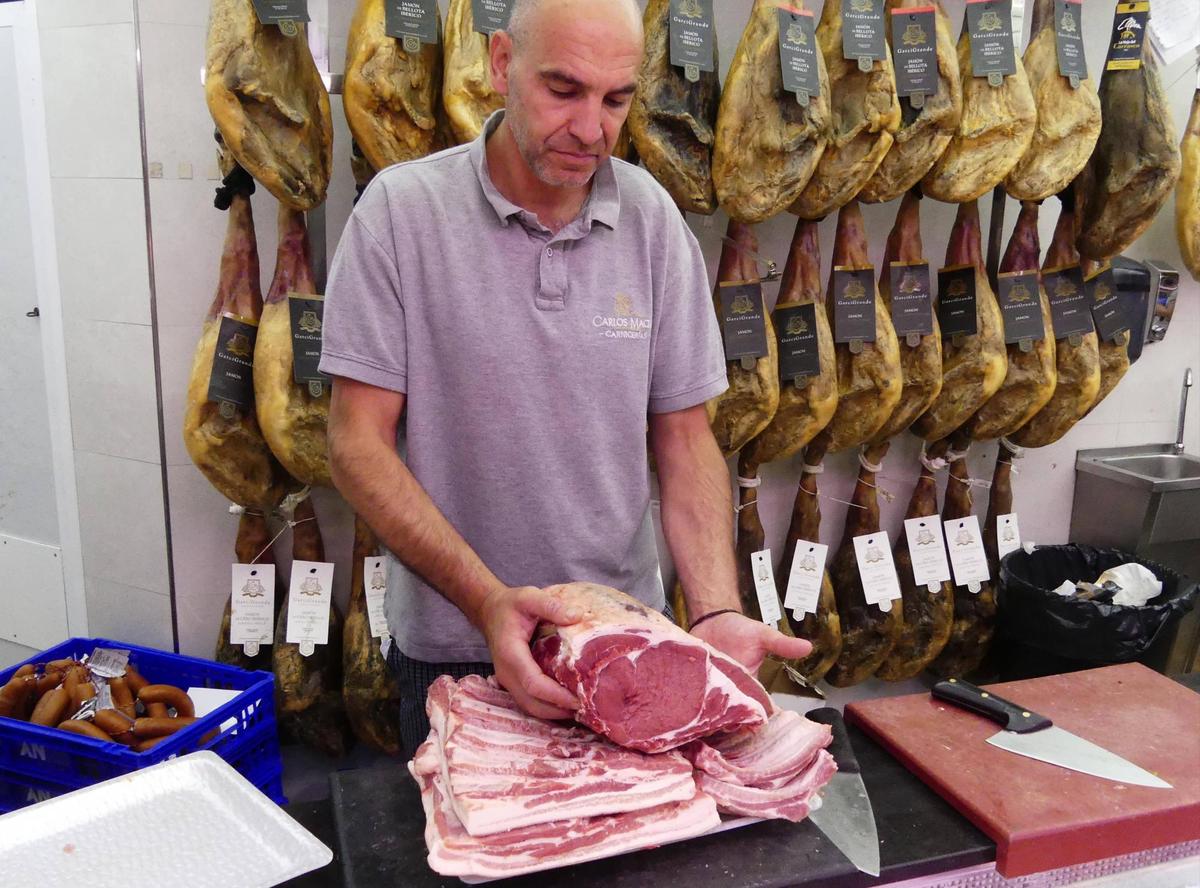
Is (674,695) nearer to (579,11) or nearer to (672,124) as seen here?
(579,11)

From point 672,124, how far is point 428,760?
198 cm

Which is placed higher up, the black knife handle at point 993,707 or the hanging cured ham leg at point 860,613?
the black knife handle at point 993,707

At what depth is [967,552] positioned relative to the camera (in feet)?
12.4

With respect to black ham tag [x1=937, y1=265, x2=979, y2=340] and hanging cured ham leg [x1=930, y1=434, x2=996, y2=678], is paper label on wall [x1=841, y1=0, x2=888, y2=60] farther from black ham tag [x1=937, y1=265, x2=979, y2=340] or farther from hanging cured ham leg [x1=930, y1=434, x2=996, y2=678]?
hanging cured ham leg [x1=930, y1=434, x2=996, y2=678]

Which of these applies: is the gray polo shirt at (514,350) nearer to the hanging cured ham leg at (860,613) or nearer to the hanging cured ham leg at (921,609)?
the hanging cured ham leg at (860,613)

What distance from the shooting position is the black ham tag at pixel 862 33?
9.62 ft

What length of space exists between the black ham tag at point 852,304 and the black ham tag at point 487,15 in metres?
1.29

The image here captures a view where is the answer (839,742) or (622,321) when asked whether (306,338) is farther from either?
(839,742)

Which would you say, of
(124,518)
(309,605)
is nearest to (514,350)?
(309,605)

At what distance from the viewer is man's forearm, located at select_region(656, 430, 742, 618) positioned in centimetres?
200

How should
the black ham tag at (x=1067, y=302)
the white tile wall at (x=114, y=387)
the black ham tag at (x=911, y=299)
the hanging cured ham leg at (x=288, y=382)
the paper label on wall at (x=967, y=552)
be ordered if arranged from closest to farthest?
the hanging cured ham leg at (x=288, y=382) → the white tile wall at (x=114, y=387) → the black ham tag at (x=911, y=299) → the black ham tag at (x=1067, y=302) → the paper label on wall at (x=967, y=552)

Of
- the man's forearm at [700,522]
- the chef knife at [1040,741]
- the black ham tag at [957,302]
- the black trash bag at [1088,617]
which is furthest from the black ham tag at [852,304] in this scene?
the chef knife at [1040,741]

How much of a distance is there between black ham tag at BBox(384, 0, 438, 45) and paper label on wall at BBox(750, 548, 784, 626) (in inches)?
76.8

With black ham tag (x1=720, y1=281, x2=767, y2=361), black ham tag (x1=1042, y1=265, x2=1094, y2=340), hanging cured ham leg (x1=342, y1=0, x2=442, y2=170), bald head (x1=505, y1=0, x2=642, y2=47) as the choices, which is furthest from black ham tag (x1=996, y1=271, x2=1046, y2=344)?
bald head (x1=505, y1=0, x2=642, y2=47)
